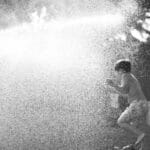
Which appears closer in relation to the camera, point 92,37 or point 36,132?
point 36,132

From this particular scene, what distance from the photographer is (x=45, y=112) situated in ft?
51.1

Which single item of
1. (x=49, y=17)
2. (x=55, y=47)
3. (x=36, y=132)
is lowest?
(x=36, y=132)

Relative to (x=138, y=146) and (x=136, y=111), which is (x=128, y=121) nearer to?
(x=136, y=111)

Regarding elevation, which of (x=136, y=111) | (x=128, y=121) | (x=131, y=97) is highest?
(x=131, y=97)

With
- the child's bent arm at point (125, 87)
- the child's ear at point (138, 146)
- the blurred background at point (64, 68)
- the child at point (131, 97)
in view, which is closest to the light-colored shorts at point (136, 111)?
the child at point (131, 97)

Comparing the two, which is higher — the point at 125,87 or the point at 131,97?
the point at 125,87

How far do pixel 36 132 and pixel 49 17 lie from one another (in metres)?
15.6

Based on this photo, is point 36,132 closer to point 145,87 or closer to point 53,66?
point 145,87

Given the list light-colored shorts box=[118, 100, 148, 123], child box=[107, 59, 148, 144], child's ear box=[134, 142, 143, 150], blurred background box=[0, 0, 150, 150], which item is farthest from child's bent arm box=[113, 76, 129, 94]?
blurred background box=[0, 0, 150, 150]

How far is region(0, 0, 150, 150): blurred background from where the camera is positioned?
955 cm

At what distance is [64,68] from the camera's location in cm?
1958

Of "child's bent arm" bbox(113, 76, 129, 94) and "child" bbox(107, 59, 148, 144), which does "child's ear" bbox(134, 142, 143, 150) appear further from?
"child's bent arm" bbox(113, 76, 129, 94)

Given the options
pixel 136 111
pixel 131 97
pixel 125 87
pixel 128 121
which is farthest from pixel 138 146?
pixel 125 87

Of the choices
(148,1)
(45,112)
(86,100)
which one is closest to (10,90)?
(45,112)
